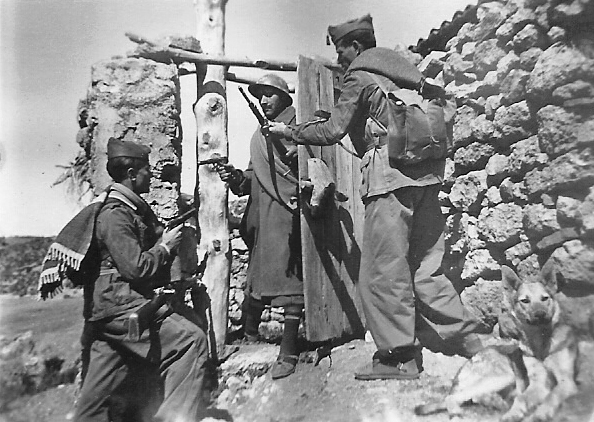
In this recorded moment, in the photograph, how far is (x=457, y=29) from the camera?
11.7 feet

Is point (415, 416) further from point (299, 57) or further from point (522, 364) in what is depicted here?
point (299, 57)

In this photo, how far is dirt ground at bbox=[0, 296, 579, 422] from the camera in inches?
107

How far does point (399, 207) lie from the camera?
9.95 ft

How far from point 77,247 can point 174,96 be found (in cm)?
150

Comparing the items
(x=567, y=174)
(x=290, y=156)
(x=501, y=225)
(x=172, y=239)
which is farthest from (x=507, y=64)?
(x=172, y=239)

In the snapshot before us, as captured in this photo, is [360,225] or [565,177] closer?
[565,177]

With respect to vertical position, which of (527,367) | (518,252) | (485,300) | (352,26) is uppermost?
(352,26)

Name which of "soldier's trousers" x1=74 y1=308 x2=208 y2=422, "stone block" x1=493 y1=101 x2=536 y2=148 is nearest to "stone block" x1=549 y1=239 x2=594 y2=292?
"stone block" x1=493 y1=101 x2=536 y2=148

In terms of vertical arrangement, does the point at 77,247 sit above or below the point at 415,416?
above

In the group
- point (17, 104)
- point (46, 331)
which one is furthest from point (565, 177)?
point (46, 331)

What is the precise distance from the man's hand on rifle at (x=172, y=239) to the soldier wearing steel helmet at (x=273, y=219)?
0.76 m

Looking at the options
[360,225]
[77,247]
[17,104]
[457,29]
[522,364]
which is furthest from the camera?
[360,225]

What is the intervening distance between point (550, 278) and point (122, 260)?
7.09ft

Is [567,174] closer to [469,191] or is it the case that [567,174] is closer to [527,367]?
[469,191]
